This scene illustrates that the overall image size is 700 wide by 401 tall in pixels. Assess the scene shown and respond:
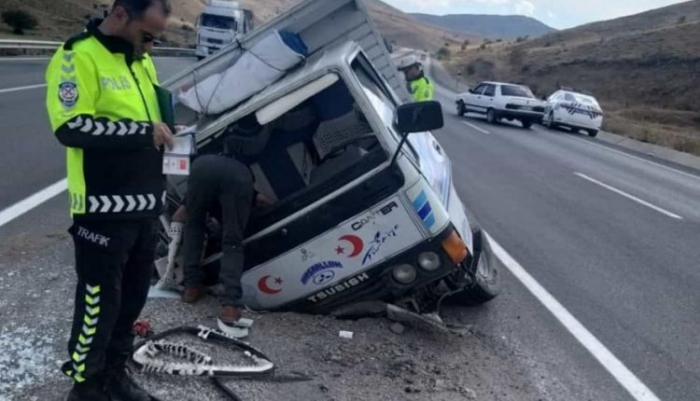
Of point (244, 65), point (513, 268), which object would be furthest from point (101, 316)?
point (513, 268)

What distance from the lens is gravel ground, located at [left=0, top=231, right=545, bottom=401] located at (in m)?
4.14

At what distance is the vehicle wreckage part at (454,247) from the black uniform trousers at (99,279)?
1.95 m

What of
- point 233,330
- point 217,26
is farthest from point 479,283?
point 217,26

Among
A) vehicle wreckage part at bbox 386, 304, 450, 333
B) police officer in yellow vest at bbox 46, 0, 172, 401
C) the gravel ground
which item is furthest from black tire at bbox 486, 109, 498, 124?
police officer in yellow vest at bbox 46, 0, 172, 401

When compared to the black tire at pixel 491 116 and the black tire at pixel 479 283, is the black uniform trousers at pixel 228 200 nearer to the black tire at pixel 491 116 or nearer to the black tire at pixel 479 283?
the black tire at pixel 479 283

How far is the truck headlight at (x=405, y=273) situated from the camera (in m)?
5.09

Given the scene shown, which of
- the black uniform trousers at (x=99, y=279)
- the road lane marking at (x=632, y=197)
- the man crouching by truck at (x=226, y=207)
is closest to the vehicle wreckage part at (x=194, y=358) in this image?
the man crouching by truck at (x=226, y=207)

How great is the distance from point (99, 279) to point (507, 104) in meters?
26.0

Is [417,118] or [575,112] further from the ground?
[417,118]

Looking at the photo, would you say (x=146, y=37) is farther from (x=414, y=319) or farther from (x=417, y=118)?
(x=414, y=319)

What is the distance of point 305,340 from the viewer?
5023mm

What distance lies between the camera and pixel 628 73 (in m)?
59.3

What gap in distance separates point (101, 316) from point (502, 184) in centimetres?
1077

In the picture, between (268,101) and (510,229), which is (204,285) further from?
(510,229)
